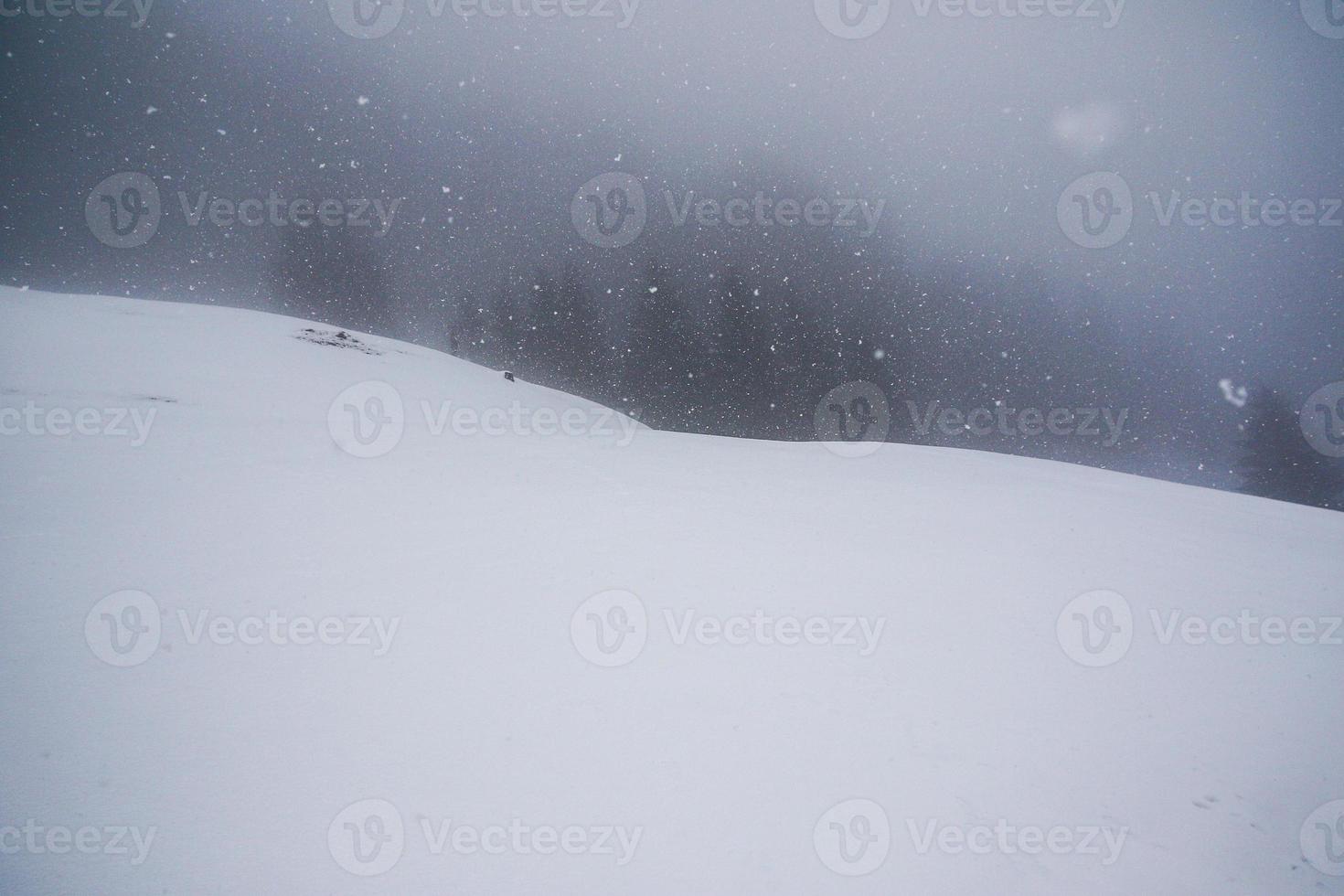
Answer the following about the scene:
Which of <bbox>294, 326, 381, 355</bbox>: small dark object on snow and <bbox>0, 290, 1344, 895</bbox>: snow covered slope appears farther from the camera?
<bbox>294, 326, 381, 355</bbox>: small dark object on snow

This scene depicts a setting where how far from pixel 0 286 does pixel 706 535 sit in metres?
22.7

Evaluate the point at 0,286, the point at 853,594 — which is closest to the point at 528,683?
the point at 853,594

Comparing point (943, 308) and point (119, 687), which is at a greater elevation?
point (943, 308)

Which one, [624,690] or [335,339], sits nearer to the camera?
[624,690]

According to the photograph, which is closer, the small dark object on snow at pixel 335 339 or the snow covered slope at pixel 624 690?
the snow covered slope at pixel 624 690

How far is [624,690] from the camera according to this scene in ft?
11.4

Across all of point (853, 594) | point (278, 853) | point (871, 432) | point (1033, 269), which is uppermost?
point (1033, 269)

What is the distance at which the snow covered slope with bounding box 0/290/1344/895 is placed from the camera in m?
2.54

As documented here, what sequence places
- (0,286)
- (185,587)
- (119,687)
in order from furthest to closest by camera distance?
(0,286) → (185,587) → (119,687)

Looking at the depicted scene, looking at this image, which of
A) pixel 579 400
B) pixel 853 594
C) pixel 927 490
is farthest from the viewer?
pixel 579 400

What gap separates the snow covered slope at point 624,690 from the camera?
2539 mm

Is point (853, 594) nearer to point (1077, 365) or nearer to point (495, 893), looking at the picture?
point (495, 893)

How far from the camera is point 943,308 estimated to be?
4038 cm

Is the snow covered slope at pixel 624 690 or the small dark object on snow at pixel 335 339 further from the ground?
the small dark object on snow at pixel 335 339
